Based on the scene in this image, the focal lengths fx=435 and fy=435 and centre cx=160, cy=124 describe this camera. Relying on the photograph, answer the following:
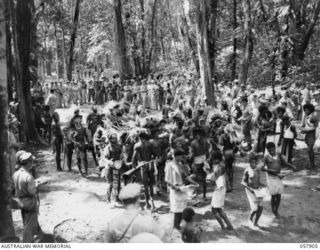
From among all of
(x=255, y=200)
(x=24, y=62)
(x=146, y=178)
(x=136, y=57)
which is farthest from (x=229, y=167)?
(x=136, y=57)

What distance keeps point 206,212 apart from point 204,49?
7913mm

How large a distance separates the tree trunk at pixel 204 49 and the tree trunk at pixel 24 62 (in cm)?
552

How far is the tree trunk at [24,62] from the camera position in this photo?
44.6 feet

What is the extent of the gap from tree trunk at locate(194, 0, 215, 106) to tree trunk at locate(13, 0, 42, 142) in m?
5.52

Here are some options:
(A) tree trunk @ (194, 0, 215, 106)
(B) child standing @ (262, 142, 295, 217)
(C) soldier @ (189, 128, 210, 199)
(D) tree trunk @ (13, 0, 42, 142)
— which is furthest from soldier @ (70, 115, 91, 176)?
(A) tree trunk @ (194, 0, 215, 106)

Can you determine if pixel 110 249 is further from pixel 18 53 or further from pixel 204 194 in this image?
pixel 18 53

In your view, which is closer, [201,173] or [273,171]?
[273,171]

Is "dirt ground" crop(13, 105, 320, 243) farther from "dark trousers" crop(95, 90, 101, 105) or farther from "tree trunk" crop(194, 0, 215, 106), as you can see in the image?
"dark trousers" crop(95, 90, 101, 105)

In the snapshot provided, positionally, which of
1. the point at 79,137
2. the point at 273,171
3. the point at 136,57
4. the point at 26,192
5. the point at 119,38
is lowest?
the point at 273,171

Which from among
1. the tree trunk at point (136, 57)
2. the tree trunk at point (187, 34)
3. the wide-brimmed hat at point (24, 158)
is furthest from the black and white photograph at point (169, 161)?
the tree trunk at point (136, 57)

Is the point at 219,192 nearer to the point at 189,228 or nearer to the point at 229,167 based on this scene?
the point at 189,228

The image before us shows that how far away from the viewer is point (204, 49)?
15.1 m

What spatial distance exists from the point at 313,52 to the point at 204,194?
14799mm

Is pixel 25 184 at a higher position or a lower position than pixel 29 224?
higher
